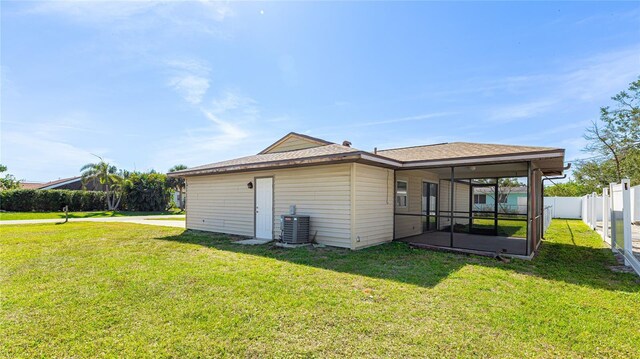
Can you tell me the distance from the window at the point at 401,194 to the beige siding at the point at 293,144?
162 inches

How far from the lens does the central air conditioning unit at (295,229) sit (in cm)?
776

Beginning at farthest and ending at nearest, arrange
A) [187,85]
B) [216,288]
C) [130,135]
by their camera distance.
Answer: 1. [130,135]
2. [187,85]
3. [216,288]

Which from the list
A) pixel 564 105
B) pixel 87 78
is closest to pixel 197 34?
pixel 87 78

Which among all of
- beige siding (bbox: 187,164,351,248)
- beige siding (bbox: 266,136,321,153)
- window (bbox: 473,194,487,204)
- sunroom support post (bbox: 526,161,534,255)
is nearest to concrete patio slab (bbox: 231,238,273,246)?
beige siding (bbox: 187,164,351,248)

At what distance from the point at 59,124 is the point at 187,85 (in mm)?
7134

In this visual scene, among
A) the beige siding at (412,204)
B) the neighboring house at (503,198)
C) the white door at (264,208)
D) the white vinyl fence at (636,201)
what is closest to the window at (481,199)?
the neighboring house at (503,198)

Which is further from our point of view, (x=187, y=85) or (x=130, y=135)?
(x=130, y=135)

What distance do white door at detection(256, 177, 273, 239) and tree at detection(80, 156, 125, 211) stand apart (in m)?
21.9

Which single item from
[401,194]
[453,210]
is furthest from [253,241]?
[453,210]

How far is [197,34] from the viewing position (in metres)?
8.48

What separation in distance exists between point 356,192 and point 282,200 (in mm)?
2483

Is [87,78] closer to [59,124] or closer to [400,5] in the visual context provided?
[59,124]

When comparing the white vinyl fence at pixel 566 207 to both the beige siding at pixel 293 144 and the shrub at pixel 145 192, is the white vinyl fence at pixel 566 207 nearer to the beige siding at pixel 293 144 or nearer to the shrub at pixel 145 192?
the beige siding at pixel 293 144

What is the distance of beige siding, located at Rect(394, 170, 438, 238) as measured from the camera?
9.38 m
